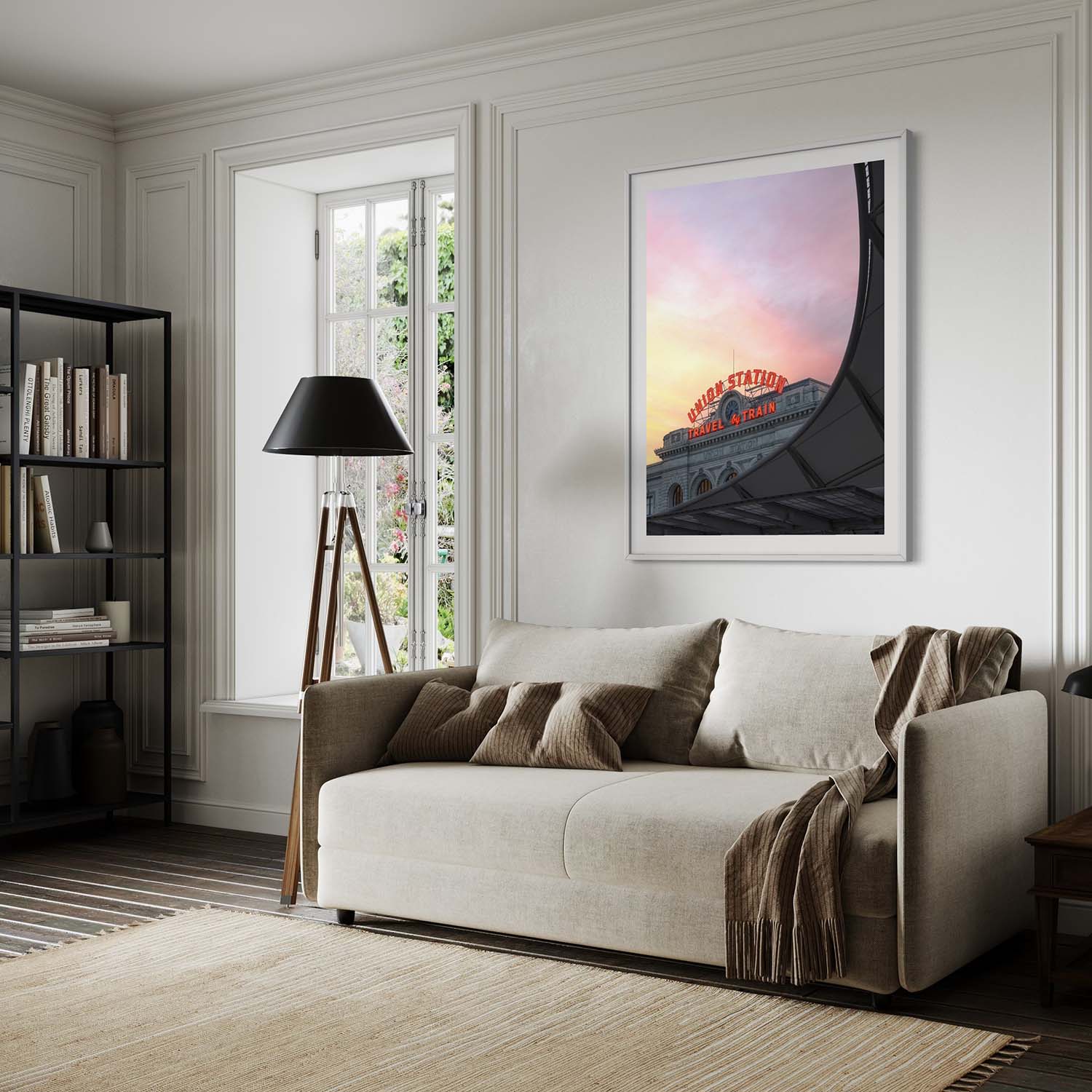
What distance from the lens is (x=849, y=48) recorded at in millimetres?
4102

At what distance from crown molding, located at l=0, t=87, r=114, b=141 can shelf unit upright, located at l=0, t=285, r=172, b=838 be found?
2.39ft

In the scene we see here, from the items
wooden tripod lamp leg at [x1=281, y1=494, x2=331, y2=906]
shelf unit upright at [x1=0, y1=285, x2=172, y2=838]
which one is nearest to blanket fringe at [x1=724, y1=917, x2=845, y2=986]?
wooden tripod lamp leg at [x1=281, y1=494, x2=331, y2=906]

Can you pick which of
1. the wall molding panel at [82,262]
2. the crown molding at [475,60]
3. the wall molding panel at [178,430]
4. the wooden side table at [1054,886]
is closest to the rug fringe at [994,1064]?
the wooden side table at [1054,886]

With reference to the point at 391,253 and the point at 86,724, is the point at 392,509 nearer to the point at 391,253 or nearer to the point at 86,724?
the point at 391,253

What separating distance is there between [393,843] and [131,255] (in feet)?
9.89

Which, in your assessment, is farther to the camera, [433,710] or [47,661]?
[47,661]

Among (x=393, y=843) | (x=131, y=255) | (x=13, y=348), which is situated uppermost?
(x=131, y=255)

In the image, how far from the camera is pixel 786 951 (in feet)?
10.0

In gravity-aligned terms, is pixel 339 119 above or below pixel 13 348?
above

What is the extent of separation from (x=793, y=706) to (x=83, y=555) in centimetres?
278

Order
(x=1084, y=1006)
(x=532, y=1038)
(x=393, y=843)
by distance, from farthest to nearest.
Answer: (x=393, y=843) → (x=1084, y=1006) → (x=532, y=1038)

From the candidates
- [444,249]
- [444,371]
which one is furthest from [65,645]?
[444,249]

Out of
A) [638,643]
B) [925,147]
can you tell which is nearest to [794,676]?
[638,643]

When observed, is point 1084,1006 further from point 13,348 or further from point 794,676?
point 13,348
